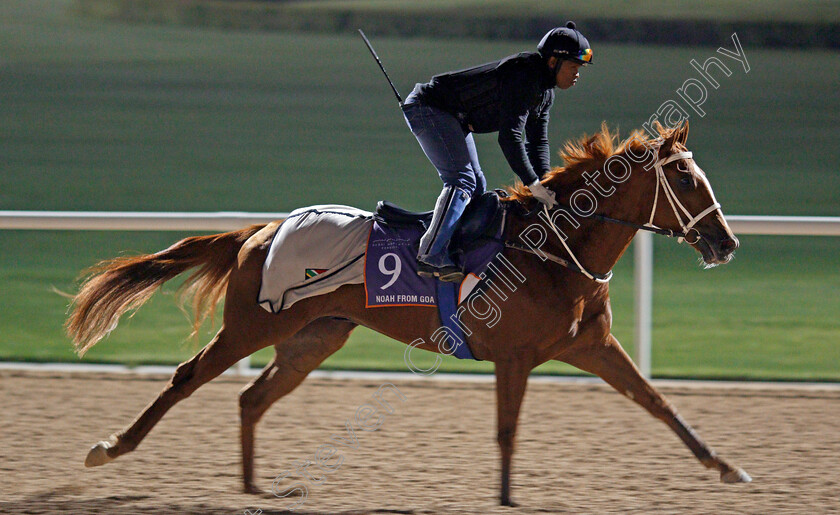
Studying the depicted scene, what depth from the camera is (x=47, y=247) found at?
920cm

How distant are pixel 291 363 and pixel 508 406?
1.00m

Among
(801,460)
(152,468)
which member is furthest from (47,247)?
(801,460)

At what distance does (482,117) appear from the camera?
3885 mm

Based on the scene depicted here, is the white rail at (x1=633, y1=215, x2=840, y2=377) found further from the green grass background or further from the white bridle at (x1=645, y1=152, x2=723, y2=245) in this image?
the white bridle at (x1=645, y1=152, x2=723, y2=245)

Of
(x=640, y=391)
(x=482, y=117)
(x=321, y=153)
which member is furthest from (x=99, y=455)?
(x=321, y=153)

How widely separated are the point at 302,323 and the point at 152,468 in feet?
3.12

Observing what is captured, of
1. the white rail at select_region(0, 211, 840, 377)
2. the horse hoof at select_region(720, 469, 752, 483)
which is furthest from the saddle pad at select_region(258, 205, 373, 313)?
the horse hoof at select_region(720, 469, 752, 483)

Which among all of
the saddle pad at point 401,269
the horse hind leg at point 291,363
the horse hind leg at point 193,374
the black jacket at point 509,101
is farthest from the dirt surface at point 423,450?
the black jacket at point 509,101

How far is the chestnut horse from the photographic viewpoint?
12.2 ft

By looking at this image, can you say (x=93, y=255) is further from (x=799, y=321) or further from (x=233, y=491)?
(x=799, y=321)

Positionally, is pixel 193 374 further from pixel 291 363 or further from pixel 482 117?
pixel 482 117

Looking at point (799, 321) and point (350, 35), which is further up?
point (350, 35)

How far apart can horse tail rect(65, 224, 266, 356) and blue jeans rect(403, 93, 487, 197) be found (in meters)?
0.90

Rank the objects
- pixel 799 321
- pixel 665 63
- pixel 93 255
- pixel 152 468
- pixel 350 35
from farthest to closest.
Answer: pixel 350 35 → pixel 665 63 → pixel 93 255 → pixel 799 321 → pixel 152 468
